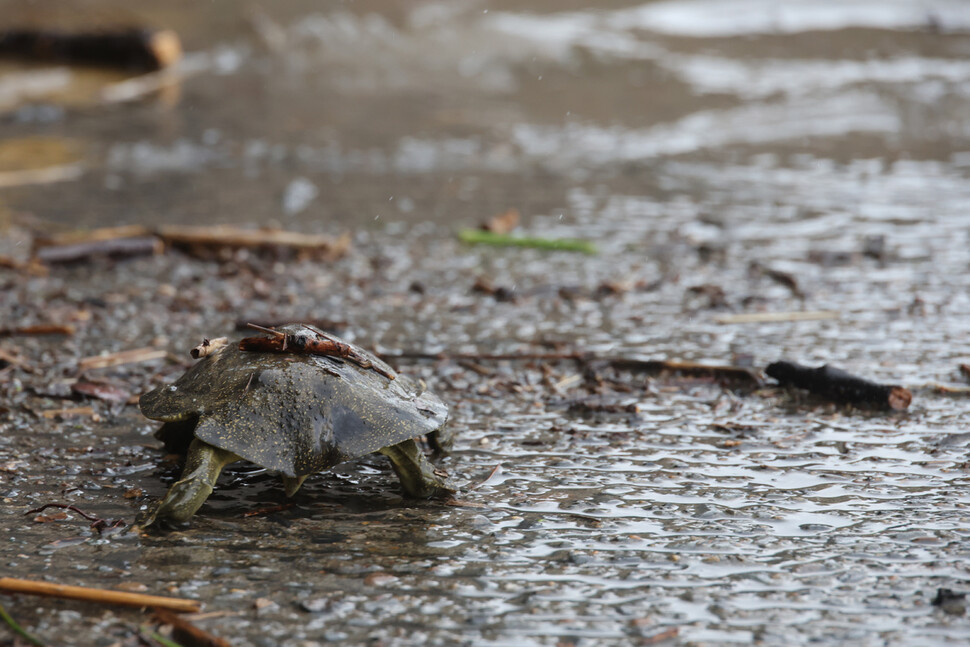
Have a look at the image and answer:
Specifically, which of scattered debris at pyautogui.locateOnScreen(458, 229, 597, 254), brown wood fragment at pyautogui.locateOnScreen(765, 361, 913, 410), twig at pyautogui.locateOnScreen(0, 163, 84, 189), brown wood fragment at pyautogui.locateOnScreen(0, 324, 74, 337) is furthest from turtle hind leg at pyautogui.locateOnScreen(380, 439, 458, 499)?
twig at pyautogui.locateOnScreen(0, 163, 84, 189)

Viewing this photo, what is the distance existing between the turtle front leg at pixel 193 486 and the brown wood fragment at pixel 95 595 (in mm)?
371

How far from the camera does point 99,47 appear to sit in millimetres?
11727

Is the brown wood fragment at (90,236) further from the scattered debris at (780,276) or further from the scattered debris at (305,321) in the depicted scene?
the scattered debris at (780,276)

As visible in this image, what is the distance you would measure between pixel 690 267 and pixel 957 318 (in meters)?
1.64

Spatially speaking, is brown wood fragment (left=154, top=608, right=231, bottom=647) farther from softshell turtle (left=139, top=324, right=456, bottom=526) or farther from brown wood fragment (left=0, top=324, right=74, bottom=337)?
brown wood fragment (left=0, top=324, right=74, bottom=337)

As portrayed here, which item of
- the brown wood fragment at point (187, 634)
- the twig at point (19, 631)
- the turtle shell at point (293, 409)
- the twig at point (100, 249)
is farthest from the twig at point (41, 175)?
the brown wood fragment at point (187, 634)

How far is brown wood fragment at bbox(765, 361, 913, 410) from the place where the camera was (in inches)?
145

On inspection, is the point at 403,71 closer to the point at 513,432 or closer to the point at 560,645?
the point at 513,432

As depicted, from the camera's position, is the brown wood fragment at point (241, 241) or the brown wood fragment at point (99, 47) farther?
the brown wood fragment at point (99, 47)

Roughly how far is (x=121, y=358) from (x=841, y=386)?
125 inches

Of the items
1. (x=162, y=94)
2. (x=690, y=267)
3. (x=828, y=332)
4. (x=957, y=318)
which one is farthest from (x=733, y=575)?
(x=162, y=94)

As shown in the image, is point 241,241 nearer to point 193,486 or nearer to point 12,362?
point 12,362

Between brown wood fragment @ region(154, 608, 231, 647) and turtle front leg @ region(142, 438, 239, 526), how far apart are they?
1.55 ft

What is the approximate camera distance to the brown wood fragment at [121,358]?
411cm
